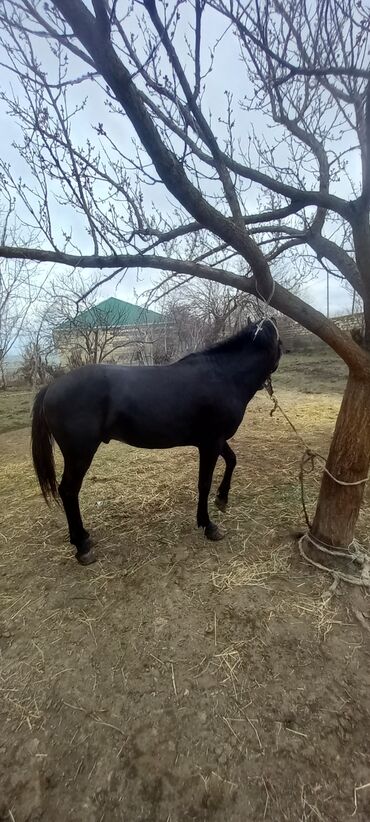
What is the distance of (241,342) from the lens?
291 centimetres

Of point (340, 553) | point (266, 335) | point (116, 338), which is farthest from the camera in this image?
point (116, 338)

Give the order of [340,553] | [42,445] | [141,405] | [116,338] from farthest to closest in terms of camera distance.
Result: 1. [116,338]
2. [42,445]
3. [141,405]
4. [340,553]

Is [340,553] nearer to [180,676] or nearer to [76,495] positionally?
[180,676]

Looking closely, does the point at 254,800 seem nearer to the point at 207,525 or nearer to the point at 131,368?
the point at 207,525

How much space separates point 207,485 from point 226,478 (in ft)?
1.48

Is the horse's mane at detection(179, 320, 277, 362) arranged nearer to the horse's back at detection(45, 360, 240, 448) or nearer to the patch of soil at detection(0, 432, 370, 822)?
the horse's back at detection(45, 360, 240, 448)

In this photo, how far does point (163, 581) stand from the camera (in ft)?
7.67

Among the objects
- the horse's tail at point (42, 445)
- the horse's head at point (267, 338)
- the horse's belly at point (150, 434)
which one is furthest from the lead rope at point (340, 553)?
the horse's tail at point (42, 445)

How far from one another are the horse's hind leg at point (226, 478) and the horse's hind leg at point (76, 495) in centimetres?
120

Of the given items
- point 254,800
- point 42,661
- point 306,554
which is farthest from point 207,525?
point 254,800

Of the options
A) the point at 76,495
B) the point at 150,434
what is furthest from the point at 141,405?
the point at 76,495

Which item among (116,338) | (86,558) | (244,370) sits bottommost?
(86,558)

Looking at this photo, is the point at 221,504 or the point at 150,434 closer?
the point at 150,434

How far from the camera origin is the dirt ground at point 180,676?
4.07 feet
